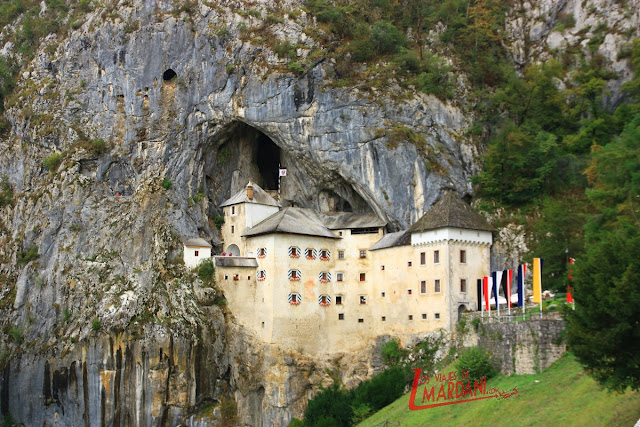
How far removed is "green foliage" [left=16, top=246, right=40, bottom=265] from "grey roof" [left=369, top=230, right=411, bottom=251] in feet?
104

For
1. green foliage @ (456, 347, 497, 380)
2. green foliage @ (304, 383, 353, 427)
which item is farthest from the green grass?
green foliage @ (304, 383, 353, 427)

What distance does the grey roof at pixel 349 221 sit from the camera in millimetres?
69000

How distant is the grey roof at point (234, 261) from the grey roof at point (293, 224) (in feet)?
7.35

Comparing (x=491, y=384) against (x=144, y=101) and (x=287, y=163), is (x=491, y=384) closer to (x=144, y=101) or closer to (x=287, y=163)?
(x=287, y=163)

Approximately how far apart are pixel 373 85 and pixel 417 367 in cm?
2610

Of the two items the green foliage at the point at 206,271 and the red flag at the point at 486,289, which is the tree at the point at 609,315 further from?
the green foliage at the point at 206,271

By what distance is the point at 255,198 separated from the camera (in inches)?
2835

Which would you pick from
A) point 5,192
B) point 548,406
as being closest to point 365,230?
point 548,406

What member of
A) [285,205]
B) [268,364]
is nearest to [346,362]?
[268,364]

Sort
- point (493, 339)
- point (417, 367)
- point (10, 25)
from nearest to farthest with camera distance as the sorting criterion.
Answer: point (493, 339) < point (417, 367) < point (10, 25)

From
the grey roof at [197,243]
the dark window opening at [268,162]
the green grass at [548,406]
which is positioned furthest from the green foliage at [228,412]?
the dark window opening at [268,162]

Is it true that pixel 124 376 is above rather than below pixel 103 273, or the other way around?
below

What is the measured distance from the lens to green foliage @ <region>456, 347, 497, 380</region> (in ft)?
161

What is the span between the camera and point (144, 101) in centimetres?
7581
